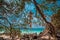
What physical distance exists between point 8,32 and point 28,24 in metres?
0.50

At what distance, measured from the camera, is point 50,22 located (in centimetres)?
419

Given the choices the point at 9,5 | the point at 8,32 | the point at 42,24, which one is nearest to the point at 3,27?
the point at 8,32

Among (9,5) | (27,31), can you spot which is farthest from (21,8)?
(27,31)

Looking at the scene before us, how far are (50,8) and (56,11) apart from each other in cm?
15

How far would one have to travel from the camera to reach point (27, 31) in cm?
460

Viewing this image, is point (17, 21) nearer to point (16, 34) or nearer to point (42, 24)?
point (16, 34)

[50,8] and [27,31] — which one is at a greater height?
[50,8]

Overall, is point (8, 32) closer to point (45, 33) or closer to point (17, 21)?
point (17, 21)

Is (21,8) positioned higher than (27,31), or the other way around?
(21,8)

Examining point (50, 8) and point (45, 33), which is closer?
point (50, 8)

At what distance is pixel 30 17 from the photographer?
14.5ft

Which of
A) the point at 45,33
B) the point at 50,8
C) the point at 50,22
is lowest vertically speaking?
the point at 45,33

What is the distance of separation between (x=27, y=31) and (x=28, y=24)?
195 millimetres

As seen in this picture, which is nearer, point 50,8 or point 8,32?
point 50,8
